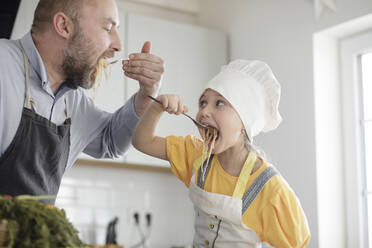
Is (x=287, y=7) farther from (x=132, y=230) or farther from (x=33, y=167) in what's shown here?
(x=33, y=167)

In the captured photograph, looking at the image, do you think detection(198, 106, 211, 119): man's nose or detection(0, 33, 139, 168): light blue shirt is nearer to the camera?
detection(0, 33, 139, 168): light blue shirt

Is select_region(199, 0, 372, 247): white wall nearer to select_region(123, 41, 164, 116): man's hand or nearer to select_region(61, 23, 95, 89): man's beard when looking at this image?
select_region(123, 41, 164, 116): man's hand

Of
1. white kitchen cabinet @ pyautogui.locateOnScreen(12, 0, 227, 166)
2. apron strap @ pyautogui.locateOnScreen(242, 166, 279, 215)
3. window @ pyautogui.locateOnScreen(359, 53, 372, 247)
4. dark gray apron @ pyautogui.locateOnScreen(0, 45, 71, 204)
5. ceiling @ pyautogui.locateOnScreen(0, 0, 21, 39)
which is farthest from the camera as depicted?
white kitchen cabinet @ pyautogui.locateOnScreen(12, 0, 227, 166)

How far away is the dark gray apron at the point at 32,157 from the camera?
4.50ft

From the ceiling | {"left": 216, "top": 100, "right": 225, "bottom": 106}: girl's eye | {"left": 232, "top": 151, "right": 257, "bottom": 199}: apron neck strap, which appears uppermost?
the ceiling

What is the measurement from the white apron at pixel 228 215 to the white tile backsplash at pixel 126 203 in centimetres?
186

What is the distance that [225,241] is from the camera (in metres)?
1.47

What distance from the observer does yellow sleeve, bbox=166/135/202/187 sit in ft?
5.48

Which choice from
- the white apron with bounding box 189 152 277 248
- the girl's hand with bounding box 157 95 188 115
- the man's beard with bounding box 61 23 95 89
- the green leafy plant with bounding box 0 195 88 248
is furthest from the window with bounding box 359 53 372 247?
the green leafy plant with bounding box 0 195 88 248

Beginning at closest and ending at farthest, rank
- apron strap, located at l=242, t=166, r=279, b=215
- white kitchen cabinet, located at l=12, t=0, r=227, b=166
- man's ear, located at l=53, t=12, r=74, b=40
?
apron strap, located at l=242, t=166, r=279, b=215
man's ear, located at l=53, t=12, r=74, b=40
white kitchen cabinet, located at l=12, t=0, r=227, b=166

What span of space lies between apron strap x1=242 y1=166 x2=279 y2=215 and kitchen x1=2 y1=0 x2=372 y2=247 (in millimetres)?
1228

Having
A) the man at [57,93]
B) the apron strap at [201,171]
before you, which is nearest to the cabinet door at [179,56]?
the man at [57,93]

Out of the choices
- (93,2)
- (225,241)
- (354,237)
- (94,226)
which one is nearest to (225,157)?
(225,241)

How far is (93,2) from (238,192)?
2.56 feet
